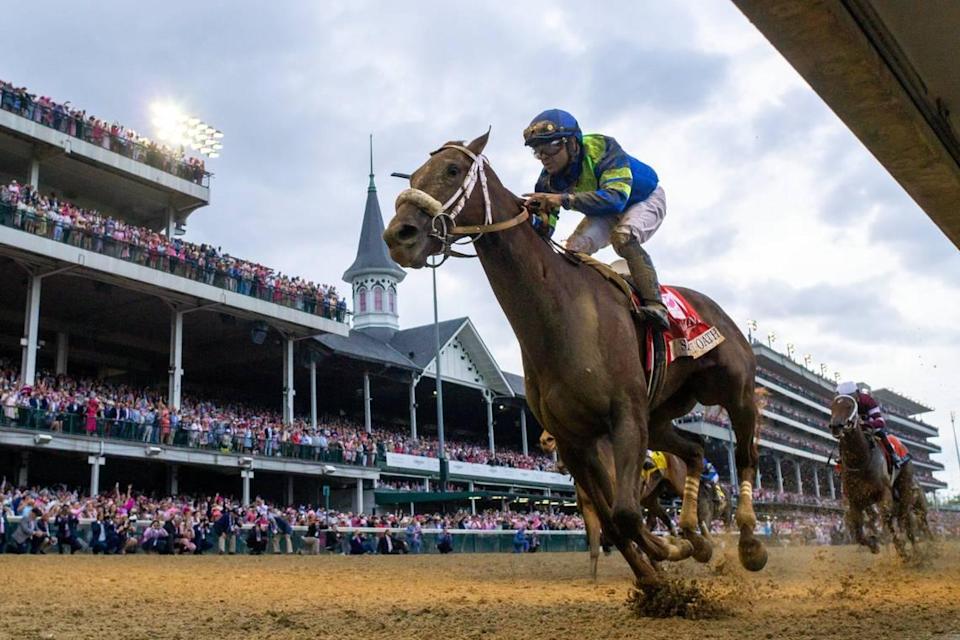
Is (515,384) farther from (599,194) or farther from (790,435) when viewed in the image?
(599,194)

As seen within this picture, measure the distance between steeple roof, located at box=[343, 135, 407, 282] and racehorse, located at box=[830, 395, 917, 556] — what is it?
52.6m

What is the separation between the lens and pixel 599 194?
6387 millimetres

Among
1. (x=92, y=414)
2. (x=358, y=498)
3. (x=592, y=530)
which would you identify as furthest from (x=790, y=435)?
(x=592, y=530)

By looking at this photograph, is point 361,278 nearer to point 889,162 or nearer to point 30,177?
point 30,177

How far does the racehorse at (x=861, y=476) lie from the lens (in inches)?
496

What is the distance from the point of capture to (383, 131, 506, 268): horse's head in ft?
17.2

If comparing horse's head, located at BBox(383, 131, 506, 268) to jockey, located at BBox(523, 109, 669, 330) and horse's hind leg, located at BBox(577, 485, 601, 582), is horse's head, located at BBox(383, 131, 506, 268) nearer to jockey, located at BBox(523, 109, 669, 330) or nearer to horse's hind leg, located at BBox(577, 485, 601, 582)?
jockey, located at BBox(523, 109, 669, 330)

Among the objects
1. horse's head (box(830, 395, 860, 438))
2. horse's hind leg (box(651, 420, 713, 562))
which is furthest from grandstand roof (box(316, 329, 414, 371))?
horse's hind leg (box(651, 420, 713, 562))

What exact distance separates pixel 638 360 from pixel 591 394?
536mm

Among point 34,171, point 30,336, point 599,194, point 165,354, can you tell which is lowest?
point 599,194

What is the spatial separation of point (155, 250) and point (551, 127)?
25.5 meters

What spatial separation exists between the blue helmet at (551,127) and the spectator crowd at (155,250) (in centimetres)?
2318

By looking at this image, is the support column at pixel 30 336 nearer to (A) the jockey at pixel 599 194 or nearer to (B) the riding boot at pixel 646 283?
(A) the jockey at pixel 599 194

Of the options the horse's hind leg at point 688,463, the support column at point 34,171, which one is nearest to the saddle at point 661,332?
the horse's hind leg at point 688,463
